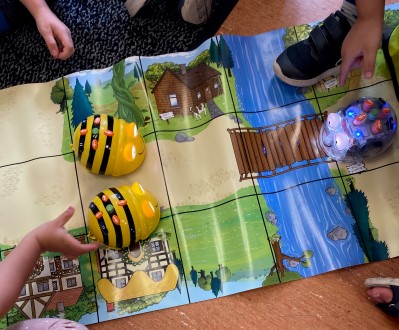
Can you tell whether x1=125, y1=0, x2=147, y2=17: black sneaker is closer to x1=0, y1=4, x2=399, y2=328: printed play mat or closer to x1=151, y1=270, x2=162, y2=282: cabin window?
x1=0, y1=4, x2=399, y2=328: printed play mat

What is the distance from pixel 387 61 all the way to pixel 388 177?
218mm

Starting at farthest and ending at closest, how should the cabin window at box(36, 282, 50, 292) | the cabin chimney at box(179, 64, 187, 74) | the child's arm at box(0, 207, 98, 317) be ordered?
the cabin chimney at box(179, 64, 187, 74)
the cabin window at box(36, 282, 50, 292)
the child's arm at box(0, 207, 98, 317)

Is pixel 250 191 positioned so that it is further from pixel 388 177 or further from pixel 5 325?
pixel 5 325

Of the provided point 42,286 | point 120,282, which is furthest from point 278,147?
point 42,286

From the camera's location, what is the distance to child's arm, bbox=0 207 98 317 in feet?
2.42

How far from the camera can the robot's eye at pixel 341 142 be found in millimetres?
863

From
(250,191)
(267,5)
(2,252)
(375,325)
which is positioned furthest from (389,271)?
(2,252)

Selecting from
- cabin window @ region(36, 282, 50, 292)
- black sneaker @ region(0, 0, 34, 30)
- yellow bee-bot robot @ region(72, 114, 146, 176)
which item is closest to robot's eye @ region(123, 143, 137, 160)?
yellow bee-bot robot @ region(72, 114, 146, 176)

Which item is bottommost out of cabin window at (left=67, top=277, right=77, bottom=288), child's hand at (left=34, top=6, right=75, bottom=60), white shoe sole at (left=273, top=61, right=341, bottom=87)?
cabin window at (left=67, top=277, right=77, bottom=288)

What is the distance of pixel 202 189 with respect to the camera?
88 centimetres

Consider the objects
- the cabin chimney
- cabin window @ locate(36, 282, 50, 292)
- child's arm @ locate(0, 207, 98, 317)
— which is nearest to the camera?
child's arm @ locate(0, 207, 98, 317)

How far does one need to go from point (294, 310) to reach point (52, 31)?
2.05 ft

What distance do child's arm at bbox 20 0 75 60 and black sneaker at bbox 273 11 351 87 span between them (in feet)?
1.22

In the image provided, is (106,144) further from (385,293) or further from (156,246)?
(385,293)
